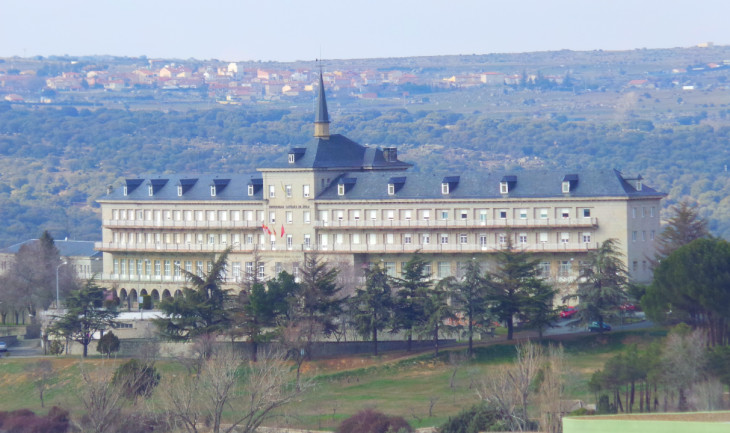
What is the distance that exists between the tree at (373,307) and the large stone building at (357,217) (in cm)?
1063

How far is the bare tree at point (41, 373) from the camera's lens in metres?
98.0

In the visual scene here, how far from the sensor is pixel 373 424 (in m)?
75.7

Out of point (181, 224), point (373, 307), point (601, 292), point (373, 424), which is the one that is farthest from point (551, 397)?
point (181, 224)

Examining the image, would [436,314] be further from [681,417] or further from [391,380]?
[681,417]

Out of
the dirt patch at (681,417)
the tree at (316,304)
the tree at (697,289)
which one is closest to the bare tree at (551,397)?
the tree at (697,289)

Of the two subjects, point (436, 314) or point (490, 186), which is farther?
point (490, 186)

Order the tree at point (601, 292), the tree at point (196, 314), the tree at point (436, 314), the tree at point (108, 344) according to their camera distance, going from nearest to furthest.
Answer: the tree at point (601, 292) → the tree at point (436, 314) → the tree at point (196, 314) → the tree at point (108, 344)

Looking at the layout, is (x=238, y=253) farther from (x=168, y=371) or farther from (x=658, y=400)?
(x=658, y=400)

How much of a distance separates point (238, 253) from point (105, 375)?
47904 mm

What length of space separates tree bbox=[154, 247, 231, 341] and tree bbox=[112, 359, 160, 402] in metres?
10.3

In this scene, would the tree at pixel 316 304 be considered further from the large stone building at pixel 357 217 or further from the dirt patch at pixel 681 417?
the dirt patch at pixel 681 417

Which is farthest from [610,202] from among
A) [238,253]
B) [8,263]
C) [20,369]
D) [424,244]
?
[8,263]

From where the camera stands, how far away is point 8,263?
137250 millimetres

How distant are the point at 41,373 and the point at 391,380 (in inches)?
911
